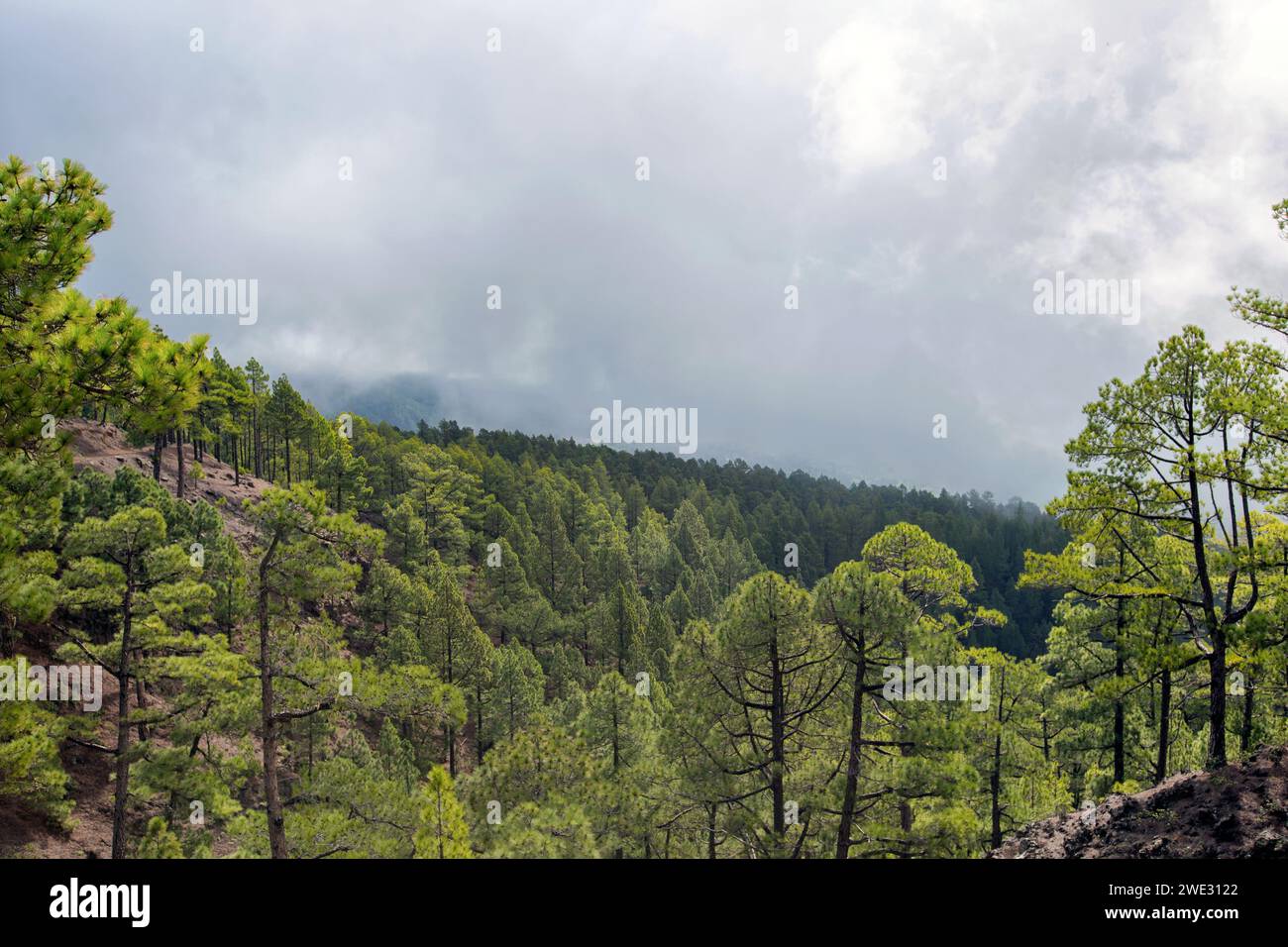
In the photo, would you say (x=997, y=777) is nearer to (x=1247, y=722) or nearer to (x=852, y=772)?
(x=1247, y=722)

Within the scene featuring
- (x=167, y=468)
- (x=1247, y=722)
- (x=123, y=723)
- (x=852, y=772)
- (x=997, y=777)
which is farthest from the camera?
(x=167, y=468)

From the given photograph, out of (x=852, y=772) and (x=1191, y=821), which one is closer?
(x=1191, y=821)

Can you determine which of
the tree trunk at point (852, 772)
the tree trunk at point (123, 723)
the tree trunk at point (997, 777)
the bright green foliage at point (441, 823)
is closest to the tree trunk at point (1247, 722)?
the tree trunk at point (997, 777)

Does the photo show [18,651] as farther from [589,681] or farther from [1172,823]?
[1172,823]

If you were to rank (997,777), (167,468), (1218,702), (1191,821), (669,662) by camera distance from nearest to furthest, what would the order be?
(1191,821), (1218,702), (669,662), (997,777), (167,468)

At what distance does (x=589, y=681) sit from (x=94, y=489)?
26610 millimetres

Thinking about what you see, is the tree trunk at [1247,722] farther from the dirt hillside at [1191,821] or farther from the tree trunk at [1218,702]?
the dirt hillside at [1191,821]

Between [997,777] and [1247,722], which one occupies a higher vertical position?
[1247,722]

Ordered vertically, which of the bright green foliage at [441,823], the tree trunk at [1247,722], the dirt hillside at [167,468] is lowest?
the bright green foliage at [441,823]

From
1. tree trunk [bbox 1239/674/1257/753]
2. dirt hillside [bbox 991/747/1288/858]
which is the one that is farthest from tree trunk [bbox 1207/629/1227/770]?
tree trunk [bbox 1239/674/1257/753]

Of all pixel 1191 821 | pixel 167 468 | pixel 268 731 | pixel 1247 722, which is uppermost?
pixel 167 468

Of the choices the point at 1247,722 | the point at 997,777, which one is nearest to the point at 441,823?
the point at 997,777
